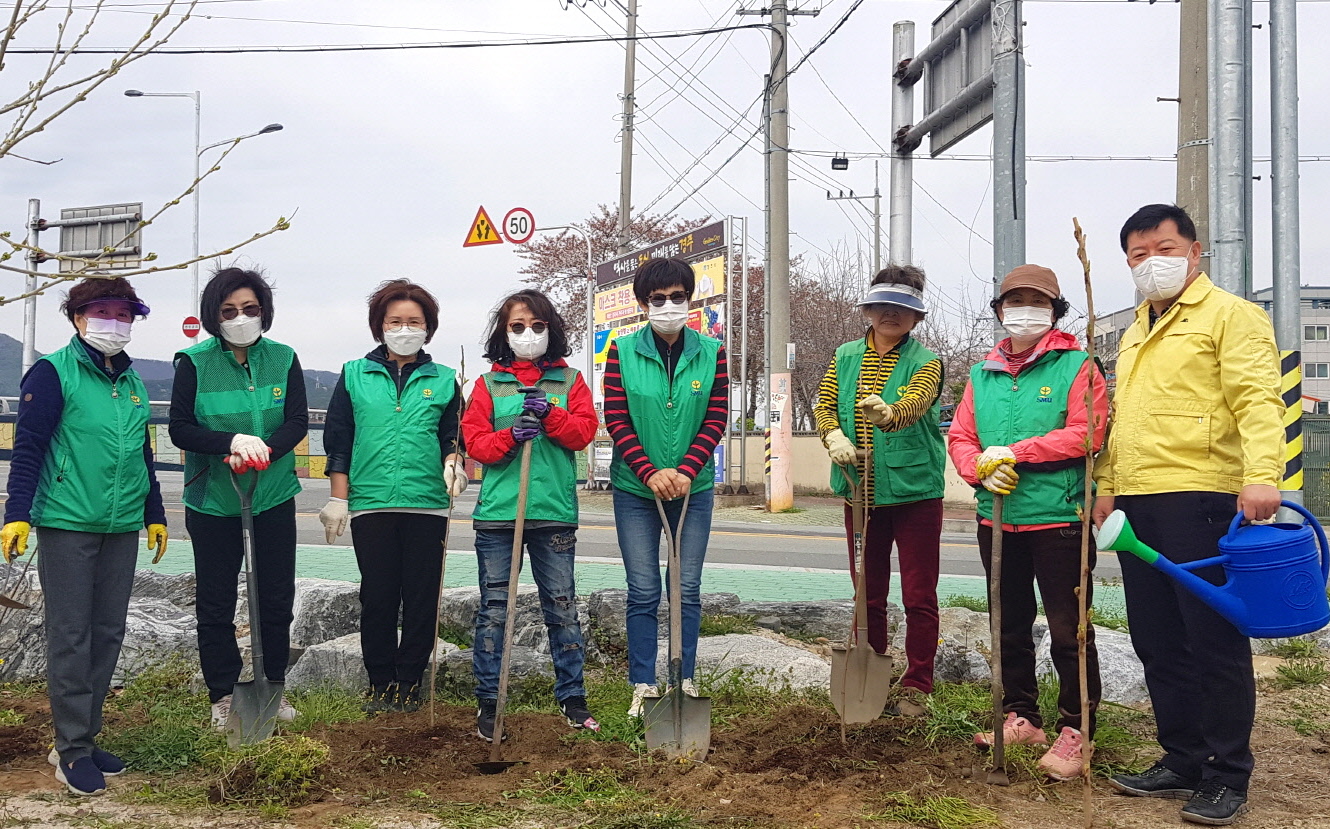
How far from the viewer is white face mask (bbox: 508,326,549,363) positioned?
15.5 feet

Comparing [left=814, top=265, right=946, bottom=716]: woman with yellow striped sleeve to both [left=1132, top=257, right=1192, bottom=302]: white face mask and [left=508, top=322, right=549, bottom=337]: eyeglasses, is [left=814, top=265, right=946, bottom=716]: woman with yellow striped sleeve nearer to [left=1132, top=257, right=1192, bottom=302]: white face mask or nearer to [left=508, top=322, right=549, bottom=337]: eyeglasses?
[left=1132, top=257, right=1192, bottom=302]: white face mask

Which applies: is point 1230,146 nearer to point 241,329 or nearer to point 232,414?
point 241,329

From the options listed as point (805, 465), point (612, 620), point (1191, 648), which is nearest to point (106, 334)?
point (612, 620)

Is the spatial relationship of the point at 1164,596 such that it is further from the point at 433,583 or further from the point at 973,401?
the point at 433,583

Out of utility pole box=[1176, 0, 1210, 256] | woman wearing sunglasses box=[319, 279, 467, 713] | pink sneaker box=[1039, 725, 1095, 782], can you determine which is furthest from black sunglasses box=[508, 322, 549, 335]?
utility pole box=[1176, 0, 1210, 256]

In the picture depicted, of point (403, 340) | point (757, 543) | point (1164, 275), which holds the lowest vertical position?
point (757, 543)

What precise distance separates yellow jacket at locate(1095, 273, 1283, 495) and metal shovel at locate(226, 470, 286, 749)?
127 inches

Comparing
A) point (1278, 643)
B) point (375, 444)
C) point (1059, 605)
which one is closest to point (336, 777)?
point (375, 444)

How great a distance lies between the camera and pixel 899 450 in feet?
15.5

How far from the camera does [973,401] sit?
4457 mm

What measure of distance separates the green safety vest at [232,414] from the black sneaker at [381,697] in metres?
0.89

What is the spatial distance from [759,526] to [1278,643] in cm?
989

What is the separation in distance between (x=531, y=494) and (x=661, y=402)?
2.14 feet

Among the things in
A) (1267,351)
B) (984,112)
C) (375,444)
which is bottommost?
(375,444)
